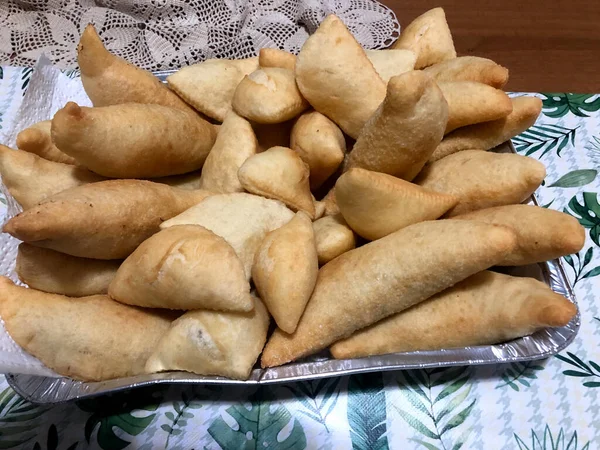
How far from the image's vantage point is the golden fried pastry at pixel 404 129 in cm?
68

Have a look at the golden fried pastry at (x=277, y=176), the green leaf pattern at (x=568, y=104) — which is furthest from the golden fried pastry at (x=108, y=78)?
the green leaf pattern at (x=568, y=104)

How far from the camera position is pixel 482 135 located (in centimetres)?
87

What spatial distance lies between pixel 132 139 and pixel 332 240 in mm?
346

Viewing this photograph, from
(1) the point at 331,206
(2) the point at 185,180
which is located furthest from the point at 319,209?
(2) the point at 185,180

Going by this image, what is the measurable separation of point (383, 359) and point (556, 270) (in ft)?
1.04

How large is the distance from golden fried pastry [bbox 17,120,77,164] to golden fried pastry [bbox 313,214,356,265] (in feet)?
1.43

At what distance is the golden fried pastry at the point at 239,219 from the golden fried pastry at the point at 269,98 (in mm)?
142

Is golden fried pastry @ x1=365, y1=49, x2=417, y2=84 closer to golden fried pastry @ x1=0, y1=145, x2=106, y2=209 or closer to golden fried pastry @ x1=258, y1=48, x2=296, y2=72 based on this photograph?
golden fried pastry @ x1=258, y1=48, x2=296, y2=72

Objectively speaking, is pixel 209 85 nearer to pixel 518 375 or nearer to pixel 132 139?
pixel 132 139

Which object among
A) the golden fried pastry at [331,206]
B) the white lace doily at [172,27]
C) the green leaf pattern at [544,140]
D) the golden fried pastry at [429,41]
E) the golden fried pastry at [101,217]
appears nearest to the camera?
the golden fried pastry at [101,217]

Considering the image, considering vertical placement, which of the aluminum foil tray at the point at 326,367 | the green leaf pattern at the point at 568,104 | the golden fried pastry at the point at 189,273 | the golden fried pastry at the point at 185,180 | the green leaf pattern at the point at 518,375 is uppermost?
the green leaf pattern at the point at 568,104

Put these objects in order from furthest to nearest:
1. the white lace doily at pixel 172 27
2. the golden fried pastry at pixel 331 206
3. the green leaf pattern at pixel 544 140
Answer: the white lace doily at pixel 172 27 < the green leaf pattern at pixel 544 140 < the golden fried pastry at pixel 331 206

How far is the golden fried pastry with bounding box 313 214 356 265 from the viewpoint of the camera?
76 cm

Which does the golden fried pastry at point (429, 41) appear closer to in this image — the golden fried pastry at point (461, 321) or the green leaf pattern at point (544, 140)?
the green leaf pattern at point (544, 140)
